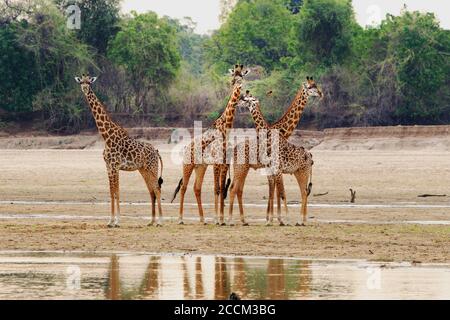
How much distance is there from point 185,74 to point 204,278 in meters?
52.6

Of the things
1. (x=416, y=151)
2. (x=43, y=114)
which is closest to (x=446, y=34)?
(x=416, y=151)

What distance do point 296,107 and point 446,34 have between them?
125 feet

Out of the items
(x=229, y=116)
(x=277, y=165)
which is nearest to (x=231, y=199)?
(x=277, y=165)

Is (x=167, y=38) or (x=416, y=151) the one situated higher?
(x=167, y=38)

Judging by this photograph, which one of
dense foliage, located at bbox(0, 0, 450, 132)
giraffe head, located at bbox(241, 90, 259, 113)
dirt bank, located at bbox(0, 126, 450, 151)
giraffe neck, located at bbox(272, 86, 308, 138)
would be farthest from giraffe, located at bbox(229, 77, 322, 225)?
dense foliage, located at bbox(0, 0, 450, 132)

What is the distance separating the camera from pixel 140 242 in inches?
774

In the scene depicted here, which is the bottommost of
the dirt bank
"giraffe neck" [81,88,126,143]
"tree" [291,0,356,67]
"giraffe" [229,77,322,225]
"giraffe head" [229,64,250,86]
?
the dirt bank

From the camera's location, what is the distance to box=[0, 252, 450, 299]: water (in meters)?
14.0

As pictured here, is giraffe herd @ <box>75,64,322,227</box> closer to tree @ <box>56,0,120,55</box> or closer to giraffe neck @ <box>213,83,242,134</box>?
giraffe neck @ <box>213,83,242,134</box>

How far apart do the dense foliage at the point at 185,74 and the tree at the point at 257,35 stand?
3.64 m

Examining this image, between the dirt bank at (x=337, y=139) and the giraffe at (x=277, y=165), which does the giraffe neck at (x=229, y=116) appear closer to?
the giraffe at (x=277, y=165)

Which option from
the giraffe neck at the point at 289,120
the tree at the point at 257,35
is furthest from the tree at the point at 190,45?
the giraffe neck at the point at 289,120

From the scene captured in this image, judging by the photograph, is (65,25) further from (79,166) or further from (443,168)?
(443,168)

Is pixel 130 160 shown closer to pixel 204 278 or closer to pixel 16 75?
pixel 204 278
